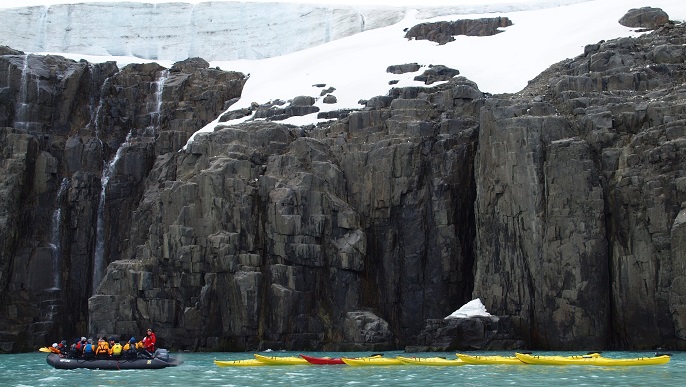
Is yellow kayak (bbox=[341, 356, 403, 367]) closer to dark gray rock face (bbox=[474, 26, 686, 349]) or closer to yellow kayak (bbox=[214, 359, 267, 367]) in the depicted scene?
yellow kayak (bbox=[214, 359, 267, 367])

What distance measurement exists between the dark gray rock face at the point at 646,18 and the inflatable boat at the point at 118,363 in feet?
161

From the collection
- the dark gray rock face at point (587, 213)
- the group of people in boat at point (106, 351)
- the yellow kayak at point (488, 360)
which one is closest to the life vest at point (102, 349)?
the group of people in boat at point (106, 351)

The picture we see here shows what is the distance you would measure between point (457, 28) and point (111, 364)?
55233 mm

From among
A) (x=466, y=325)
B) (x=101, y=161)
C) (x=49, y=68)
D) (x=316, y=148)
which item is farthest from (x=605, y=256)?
(x=49, y=68)

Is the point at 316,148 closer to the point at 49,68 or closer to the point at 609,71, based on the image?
the point at 609,71

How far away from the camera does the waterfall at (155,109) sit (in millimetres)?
83875

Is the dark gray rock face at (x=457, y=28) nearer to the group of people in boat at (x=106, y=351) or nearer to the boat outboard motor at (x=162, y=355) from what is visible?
the boat outboard motor at (x=162, y=355)

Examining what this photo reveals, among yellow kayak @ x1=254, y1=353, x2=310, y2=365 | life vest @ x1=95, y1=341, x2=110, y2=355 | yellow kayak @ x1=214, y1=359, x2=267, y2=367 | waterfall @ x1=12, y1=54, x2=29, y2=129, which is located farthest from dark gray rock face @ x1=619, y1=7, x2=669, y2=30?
waterfall @ x1=12, y1=54, x2=29, y2=129

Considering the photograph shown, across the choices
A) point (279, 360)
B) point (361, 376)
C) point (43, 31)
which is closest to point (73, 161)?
point (43, 31)

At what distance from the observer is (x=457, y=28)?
3659 inches

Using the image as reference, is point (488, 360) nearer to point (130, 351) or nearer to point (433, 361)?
point (433, 361)

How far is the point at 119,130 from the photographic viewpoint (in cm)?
8394

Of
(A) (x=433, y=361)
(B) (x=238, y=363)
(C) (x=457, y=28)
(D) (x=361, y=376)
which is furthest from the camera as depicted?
(C) (x=457, y=28)

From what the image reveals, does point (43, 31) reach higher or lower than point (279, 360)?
higher
